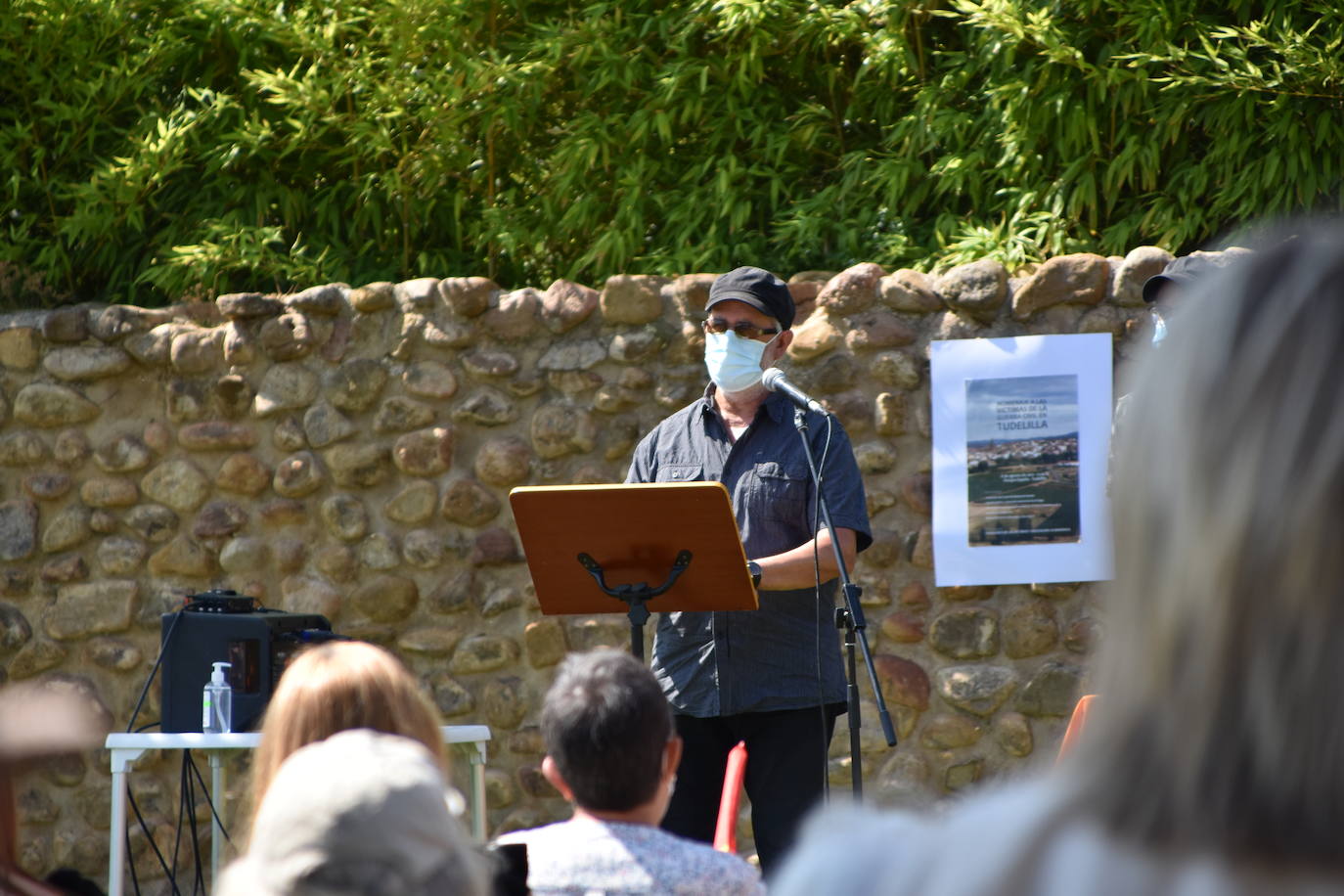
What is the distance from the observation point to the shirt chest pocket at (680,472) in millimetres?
3266

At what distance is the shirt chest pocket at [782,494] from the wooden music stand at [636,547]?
42cm

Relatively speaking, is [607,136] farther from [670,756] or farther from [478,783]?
[670,756]

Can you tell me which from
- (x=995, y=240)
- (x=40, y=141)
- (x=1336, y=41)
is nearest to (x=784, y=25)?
(x=995, y=240)

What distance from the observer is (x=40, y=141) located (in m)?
5.41

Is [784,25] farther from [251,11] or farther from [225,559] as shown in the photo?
[225,559]

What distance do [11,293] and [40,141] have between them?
64 centimetres

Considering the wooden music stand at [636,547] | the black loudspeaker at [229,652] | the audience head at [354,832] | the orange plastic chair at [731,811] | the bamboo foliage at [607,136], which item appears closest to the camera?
the audience head at [354,832]

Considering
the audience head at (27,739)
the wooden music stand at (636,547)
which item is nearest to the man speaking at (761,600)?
the wooden music stand at (636,547)

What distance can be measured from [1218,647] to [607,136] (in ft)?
15.3

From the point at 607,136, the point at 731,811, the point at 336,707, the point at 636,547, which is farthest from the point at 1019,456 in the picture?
the point at 336,707

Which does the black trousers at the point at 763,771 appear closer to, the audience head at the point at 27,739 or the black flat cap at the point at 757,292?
the black flat cap at the point at 757,292

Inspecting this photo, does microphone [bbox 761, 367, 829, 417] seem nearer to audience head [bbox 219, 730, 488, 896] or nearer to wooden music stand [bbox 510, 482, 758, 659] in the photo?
wooden music stand [bbox 510, 482, 758, 659]

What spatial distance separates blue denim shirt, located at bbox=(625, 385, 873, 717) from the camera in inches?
120

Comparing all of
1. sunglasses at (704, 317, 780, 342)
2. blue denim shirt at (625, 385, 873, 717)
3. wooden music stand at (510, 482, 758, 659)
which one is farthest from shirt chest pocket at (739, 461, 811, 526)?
wooden music stand at (510, 482, 758, 659)
